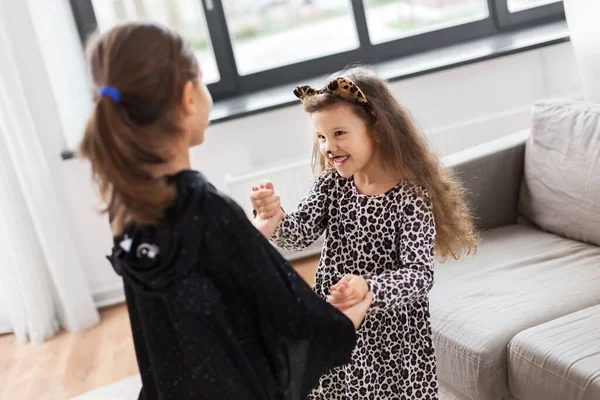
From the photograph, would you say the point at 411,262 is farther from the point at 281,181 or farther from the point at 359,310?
the point at 281,181

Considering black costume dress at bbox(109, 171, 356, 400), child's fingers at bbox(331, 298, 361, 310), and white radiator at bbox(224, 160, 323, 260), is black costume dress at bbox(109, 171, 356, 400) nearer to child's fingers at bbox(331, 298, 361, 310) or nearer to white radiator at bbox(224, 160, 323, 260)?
child's fingers at bbox(331, 298, 361, 310)

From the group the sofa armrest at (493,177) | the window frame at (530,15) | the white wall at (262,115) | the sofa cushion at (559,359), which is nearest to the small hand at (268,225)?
the sofa cushion at (559,359)

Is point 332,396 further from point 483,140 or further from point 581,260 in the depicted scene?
point 483,140

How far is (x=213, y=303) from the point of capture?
3.92 feet

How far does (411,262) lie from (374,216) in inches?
6.0

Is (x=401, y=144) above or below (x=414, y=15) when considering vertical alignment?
below

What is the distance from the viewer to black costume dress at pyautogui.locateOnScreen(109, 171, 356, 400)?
1.19 metres

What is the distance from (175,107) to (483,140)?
2.60 meters

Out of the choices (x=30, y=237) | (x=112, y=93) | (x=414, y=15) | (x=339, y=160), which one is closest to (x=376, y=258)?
(x=339, y=160)

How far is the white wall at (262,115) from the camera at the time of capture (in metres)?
3.39

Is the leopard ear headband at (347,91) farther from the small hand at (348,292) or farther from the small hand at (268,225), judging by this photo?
the small hand at (348,292)

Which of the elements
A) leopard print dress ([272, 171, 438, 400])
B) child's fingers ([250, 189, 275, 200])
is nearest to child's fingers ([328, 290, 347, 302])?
leopard print dress ([272, 171, 438, 400])

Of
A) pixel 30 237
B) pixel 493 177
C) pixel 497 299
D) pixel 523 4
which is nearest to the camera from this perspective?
pixel 497 299

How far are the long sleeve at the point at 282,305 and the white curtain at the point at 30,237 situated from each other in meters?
2.22
